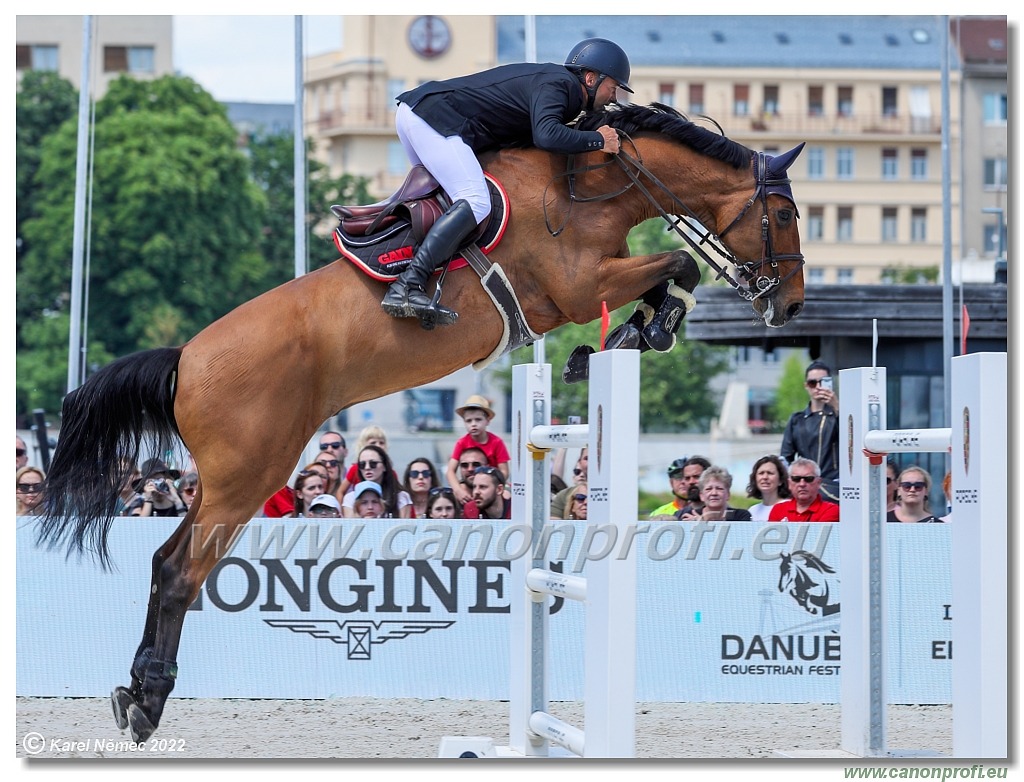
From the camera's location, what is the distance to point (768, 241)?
526 cm

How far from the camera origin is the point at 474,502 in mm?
7633

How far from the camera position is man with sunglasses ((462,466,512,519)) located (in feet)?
24.9

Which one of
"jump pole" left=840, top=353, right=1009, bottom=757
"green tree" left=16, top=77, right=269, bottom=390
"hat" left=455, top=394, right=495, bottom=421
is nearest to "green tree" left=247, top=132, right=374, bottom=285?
"green tree" left=16, top=77, right=269, bottom=390

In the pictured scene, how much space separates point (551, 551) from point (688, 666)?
1.03m

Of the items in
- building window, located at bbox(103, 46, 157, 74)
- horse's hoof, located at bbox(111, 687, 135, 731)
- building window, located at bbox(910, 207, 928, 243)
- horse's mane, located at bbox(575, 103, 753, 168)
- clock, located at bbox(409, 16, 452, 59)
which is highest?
clock, located at bbox(409, 16, 452, 59)

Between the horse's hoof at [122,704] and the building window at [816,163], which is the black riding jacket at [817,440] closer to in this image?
the horse's hoof at [122,704]

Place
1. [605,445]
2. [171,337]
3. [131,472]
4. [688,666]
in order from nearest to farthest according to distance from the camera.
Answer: [605,445]
[131,472]
[688,666]
[171,337]

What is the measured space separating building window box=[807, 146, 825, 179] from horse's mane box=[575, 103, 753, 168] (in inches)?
1983

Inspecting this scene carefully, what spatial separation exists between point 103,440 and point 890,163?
52.8 m

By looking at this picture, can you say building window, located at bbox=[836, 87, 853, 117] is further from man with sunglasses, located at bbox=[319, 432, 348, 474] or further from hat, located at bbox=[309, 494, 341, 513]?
hat, located at bbox=[309, 494, 341, 513]

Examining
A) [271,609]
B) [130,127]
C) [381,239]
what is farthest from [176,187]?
[381,239]

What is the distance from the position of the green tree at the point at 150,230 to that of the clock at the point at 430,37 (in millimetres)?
15275

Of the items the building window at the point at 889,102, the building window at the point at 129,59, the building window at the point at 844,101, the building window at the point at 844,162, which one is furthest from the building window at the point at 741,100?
the building window at the point at 129,59

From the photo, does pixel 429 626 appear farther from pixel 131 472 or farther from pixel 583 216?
pixel 583 216
